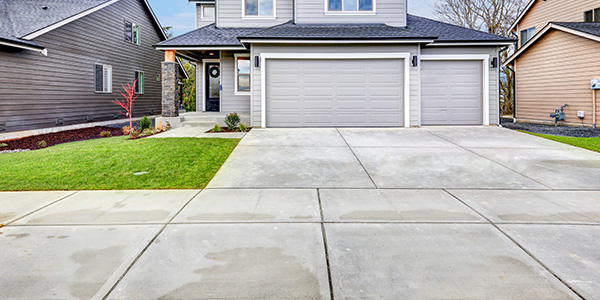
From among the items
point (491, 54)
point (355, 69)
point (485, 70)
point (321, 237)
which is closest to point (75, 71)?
point (355, 69)

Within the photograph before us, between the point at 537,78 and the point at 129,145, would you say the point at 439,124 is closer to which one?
the point at 537,78

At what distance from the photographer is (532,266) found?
2.99 m

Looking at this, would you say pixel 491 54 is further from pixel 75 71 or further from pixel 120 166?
pixel 75 71

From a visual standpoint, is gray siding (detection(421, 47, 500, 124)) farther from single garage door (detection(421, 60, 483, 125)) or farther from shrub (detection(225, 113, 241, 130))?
shrub (detection(225, 113, 241, 130))

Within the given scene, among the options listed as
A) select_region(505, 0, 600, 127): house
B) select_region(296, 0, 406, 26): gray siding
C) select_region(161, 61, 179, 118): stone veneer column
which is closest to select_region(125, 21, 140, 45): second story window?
select_region(161, 61, 179, 118): stone veneer column

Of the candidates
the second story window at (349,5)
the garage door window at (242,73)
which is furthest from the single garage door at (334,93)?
the second story window at (349,5)

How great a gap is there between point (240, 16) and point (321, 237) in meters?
A: 13.6

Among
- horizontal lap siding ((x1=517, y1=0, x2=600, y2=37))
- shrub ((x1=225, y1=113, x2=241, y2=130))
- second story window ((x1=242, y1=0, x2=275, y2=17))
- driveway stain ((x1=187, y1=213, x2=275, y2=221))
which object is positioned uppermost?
horizontal lap siding ((x1=517, y1=0, x2=600, y2=37))

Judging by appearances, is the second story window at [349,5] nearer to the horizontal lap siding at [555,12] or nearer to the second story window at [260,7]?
the second story window at [260,7]

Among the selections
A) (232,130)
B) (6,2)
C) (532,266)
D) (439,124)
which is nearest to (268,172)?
(532,266)

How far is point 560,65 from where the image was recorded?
15.1m

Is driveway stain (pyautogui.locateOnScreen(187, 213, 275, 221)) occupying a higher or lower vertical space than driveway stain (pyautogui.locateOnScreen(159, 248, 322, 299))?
higher

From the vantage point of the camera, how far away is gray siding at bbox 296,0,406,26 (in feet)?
45.2

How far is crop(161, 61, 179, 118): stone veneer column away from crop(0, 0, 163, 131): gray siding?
4140 millimetres
